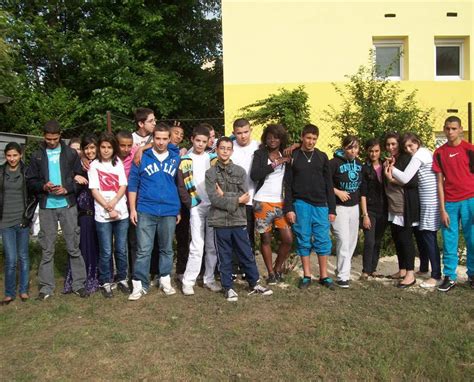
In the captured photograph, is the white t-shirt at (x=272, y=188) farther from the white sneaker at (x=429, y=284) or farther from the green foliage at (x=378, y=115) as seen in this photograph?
the green foliage at (x=378, y=115)

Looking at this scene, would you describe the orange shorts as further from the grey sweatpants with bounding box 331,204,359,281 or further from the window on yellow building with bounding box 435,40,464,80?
the window on yellow building with bounding box 435,40,464,80

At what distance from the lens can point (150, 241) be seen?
191 inches

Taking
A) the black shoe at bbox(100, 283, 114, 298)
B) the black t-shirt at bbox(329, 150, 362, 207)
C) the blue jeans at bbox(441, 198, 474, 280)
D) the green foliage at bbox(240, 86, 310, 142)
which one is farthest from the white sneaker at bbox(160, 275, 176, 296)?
the blue jeans at bbox(441, 198, 474, 280)

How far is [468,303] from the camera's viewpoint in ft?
14.8

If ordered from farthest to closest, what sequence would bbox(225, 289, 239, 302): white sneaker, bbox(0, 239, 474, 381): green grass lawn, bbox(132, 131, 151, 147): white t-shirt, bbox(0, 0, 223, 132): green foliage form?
1. bbox(0, 0, 223, 132): green foliage
2. bbox(132, 131, 151, 147): white t-shirt
3. bbox(225, 289, 239, 302): white sneaker
4. bbox(0, 239, 474, 381): green grass lawn

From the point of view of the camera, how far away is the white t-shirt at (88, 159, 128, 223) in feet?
15.9

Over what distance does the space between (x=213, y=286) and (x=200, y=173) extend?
1.28 metres

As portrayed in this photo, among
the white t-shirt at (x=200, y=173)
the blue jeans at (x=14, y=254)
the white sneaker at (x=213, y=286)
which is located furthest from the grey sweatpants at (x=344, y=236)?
the blue jeans at (x=14, y=254)

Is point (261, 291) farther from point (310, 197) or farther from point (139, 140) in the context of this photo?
point (139, 140)

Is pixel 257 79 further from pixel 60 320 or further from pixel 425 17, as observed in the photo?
pixel 60 320

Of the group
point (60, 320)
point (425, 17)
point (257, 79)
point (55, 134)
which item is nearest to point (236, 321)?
point (60, 320)

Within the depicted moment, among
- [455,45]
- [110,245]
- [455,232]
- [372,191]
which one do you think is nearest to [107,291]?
[110,245]

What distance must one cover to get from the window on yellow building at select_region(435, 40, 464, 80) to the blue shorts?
822cm

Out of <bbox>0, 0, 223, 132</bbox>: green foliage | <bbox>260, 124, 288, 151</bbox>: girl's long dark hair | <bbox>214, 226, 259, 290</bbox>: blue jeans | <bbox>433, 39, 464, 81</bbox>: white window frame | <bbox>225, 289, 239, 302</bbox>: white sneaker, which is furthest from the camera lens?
<bbox>0, 0, 223, 132</bbox>: green foliage
